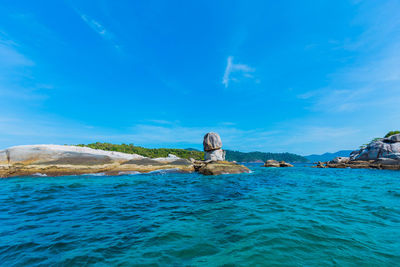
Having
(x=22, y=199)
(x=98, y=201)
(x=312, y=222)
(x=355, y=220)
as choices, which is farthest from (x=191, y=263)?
(x=22, y=199)

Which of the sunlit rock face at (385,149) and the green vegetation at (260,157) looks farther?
the green vegetation at (260,157)

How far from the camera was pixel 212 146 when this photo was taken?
35.7 metres

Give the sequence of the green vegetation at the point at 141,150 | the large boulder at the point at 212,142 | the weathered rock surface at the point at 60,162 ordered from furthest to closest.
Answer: the green vegetation at the point at 141,150 → the large boulder at the point at 212,142 → the weathered rock surface at the point at 60,162

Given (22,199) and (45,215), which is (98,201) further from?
(22,199)

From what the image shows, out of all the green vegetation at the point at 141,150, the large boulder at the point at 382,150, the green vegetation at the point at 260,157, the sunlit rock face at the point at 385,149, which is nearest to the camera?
the sunlit rock face at the point at 385,149

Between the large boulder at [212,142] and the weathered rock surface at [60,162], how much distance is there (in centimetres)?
1498

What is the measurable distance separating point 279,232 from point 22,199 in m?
11.8

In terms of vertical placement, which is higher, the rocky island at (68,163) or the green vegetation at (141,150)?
the green vegetation at (141,150)

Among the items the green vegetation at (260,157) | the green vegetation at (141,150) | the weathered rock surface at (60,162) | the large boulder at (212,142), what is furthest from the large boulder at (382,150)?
the green vegetation at (260,157)

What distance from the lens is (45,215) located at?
574 cm

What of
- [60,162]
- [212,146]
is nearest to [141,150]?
[212,146]

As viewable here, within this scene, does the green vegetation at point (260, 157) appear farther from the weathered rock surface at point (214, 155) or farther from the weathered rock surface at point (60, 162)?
the weathered rock surface at point (60, 162)

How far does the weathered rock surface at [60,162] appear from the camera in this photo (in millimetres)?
17594

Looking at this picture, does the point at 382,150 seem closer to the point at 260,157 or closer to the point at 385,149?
the point at 385,149
